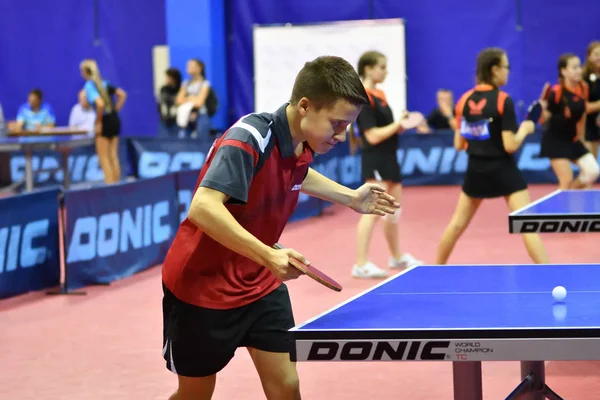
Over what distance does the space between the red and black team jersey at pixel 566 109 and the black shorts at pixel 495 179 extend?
2444 mm

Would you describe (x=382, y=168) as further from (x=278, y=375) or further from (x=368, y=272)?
(x=278, y=375)

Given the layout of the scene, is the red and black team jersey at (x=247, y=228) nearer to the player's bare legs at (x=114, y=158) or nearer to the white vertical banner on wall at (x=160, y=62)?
the player's bare legs at (x=114, y=158)

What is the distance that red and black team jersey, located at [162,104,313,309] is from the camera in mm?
3178

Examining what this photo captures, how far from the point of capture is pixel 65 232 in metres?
7.60

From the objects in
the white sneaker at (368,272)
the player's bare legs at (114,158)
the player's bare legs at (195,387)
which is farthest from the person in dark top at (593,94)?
the player's bare legs at (195,387)

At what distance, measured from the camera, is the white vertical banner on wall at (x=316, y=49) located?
53.1 feet

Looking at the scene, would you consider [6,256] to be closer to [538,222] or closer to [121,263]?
[121,263]

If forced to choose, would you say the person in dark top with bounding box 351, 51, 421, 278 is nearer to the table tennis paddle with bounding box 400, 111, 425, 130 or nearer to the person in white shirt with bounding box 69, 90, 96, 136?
the table tennis paddle with bounding box 400, 111, 425, 130

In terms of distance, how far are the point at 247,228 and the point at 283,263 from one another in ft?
1.47

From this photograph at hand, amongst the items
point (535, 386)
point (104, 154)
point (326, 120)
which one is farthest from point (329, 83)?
point (104, 154)

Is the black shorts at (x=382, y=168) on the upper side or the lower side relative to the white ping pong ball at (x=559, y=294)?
lower

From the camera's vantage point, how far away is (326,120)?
119 inches

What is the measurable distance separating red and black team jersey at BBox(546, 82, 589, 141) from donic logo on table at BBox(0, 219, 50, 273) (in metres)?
4.48

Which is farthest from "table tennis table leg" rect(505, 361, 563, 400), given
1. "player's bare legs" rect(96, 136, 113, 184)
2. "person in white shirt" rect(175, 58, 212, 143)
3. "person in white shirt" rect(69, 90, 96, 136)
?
"person in white shirt" rect(69, 90, 96, 136)
